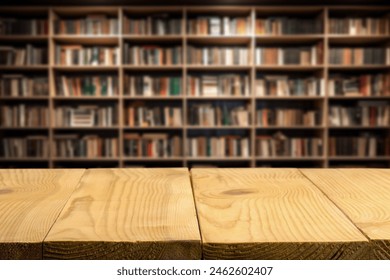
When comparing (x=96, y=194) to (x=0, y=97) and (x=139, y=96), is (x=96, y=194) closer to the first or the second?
(x=139, y=96)

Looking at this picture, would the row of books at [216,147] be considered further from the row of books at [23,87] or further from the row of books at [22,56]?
the row of books at [22,56]

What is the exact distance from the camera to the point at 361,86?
5.37 m

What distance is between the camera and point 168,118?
532 cm

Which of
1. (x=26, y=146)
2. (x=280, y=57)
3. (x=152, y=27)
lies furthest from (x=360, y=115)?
(x=26, y=146)

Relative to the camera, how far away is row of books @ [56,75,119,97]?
17.3 ft

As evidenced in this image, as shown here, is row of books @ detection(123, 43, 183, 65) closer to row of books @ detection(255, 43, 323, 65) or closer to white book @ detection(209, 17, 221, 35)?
white book @ detection(209, 17, 221, 35)

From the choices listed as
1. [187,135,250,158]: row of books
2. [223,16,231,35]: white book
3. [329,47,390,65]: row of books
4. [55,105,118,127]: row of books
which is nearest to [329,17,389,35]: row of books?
[329,47,390,65]: row of books

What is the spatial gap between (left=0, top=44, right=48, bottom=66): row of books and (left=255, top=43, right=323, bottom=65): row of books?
2194mm

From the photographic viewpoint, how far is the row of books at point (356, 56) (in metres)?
5.29

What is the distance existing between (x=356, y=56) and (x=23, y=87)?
3.43 m

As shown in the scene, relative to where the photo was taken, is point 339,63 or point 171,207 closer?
point 171,207

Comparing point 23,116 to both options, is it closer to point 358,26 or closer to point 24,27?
point 24,27
